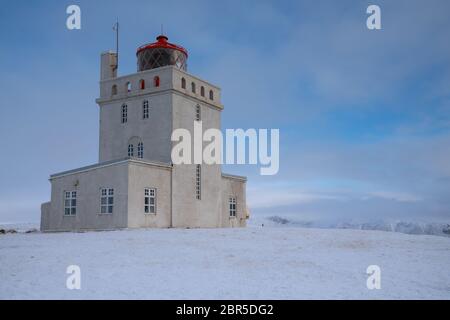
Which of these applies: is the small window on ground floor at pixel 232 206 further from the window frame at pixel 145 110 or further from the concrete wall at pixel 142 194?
the window frame at pixel 145 110

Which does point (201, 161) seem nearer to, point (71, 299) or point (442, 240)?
point (442, 240)

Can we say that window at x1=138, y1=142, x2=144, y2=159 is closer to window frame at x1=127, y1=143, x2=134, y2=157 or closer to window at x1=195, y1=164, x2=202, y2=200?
window frame at x1=127, y1=143, x2=134, y2=157

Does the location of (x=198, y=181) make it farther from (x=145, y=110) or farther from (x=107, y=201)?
(x=107, y=201)

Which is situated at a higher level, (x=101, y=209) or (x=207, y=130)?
(x=207, y=130)

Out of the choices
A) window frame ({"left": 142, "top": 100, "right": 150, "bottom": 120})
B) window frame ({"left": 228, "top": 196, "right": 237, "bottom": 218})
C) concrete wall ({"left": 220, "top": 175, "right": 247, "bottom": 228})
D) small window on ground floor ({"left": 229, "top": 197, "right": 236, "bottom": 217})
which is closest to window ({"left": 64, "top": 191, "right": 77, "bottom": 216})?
window frame ({"left": 142, "top": 100, "right": 150, "bottom": 120})

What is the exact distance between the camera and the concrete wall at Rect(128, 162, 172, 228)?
2617 cm

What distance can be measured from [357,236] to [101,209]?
14.2 m

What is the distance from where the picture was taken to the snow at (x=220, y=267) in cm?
1067

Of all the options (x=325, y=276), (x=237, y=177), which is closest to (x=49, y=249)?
(x=325, y=276)

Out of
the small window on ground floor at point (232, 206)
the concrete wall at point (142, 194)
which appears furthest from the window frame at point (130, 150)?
the small window on ground floor at point (232, 206)

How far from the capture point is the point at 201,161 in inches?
1272

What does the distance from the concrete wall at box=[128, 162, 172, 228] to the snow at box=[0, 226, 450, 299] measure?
5.82 m

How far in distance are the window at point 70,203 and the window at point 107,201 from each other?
2694mm
